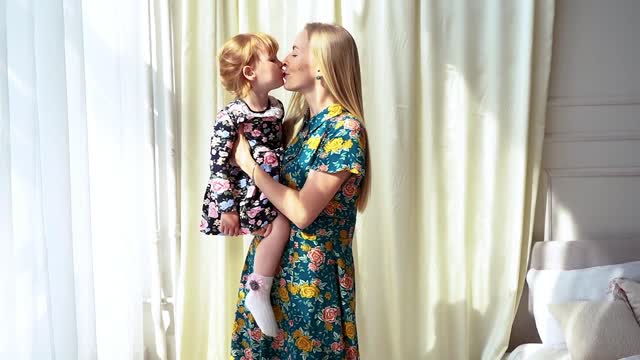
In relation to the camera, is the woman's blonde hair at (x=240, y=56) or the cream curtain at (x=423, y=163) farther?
the cream curtain at (x=423, y=163)

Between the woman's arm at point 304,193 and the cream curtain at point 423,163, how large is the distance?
0.97 metres

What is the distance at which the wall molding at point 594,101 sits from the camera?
305 cm

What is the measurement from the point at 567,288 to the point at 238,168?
1.46 metres

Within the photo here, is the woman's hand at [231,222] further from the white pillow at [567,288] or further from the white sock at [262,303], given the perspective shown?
the white pillow at [567,288]

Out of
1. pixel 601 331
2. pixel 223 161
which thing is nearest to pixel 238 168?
pixel 223 161

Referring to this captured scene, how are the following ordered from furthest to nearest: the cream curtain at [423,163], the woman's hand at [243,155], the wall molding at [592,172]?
the wall molding at [592,172]
the cream curtain at [423,163]
the woman's hand at [243,155]

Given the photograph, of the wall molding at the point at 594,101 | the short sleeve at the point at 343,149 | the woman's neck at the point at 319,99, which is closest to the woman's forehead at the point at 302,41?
the woman's neck at the point at 319,99

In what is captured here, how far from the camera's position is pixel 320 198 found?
1.97 m

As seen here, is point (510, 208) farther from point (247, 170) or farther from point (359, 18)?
point (247, 170)

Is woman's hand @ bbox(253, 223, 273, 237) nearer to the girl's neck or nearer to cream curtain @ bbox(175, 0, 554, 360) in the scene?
the girl's neck

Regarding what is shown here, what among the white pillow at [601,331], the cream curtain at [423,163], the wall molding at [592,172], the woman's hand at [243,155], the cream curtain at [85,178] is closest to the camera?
the cream curtain at [85,178]

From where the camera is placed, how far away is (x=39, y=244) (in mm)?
1686

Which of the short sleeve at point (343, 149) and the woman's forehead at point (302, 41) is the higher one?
the woman's forehead at point (302, 41)

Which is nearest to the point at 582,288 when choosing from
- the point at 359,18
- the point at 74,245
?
the point at 359,18
